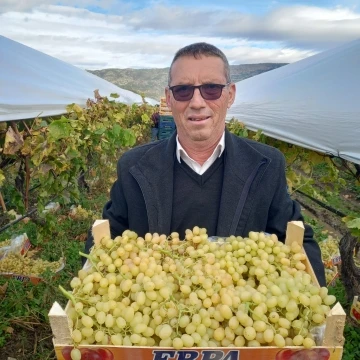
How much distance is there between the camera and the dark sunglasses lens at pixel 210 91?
2.05 meters

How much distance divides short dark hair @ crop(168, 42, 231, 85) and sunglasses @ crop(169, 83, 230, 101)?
0.12 meters

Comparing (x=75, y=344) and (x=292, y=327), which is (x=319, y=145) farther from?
(x=75, y=344)

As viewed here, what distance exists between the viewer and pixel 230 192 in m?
2.12

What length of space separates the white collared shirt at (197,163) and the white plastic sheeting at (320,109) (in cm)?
144

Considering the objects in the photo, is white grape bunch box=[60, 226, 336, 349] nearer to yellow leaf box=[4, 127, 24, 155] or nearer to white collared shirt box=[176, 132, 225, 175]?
white collared shirt box=[176, 132, 225, 175]

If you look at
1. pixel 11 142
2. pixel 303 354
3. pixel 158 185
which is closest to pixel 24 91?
pixel 11 142

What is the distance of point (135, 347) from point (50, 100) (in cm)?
399

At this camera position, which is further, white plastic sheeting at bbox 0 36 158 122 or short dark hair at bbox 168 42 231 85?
white plastic sheeting at bbox 0 36 158 122

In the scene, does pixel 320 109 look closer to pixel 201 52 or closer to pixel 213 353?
pixel 201 52

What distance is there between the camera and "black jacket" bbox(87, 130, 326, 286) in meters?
2.13

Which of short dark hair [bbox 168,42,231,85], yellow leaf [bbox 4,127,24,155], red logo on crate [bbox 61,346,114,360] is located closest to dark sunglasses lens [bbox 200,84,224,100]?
short dark hair [bbox 168,42,231,85]

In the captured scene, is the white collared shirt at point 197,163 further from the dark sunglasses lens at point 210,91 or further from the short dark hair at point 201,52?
the short dark hair at point 201,52

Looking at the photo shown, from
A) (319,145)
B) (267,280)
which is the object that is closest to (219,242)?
(267,280)

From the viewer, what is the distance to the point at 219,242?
1619 millimetres
